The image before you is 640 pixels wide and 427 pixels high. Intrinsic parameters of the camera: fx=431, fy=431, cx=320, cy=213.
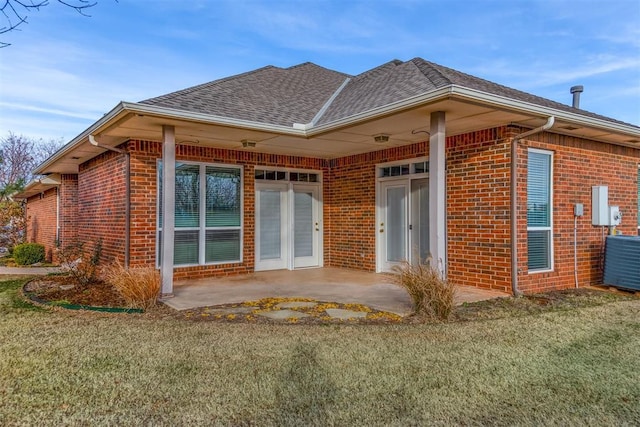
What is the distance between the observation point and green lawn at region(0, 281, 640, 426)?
2.80 m

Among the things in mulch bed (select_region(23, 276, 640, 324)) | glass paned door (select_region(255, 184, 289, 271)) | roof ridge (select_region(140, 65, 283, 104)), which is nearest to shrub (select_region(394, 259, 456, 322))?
mulch bed (select_region(23, 276, 640, 324))

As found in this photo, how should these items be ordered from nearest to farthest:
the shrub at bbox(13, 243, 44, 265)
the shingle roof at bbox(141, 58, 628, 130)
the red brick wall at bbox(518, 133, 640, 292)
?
the shingle roof at bbox(141, 58, 628, 130)
the red brick wall at bbox(518, 133, 640, 292)
the shrub at bbox(13, 243, 44, 265)

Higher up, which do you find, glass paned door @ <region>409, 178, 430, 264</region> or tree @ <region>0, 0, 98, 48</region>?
tree @ <region>0, 0, 98, 48</region>

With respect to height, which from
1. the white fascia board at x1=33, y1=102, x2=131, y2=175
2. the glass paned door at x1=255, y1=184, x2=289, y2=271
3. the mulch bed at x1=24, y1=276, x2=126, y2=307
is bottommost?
the mulch bed at x1=24, y1=276, x2=126, y2=307

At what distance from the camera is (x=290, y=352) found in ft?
13.1

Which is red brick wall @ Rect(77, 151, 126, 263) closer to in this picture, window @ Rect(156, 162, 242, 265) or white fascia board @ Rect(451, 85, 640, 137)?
window @ Rect(156, 162, 242, 265)

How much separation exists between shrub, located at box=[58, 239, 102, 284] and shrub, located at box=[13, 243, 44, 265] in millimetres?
4633

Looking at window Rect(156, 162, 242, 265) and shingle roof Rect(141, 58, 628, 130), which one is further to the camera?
window Rect(156, 162, 242, 265)

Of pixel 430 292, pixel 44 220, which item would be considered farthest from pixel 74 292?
pixel 44 220

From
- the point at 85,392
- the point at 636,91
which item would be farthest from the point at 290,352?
the point at 636,91

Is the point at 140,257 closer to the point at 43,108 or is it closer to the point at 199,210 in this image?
the point at 199,210

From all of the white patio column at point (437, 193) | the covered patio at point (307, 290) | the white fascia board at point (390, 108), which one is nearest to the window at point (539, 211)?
the covered patio at point (307, 290)

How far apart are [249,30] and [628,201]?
361 inches

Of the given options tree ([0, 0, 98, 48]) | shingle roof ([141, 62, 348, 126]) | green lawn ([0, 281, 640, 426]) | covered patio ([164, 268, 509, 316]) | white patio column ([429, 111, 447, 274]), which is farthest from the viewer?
shingle roof ([141, 62, 348, 126])
